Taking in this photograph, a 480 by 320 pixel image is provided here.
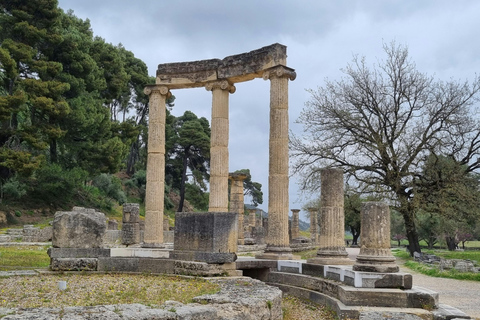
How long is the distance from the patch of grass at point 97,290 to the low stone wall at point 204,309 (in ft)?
1.36

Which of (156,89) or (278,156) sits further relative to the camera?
(156,89)

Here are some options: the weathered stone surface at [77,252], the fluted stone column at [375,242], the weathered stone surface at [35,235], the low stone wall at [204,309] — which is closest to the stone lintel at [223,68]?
the fluted stone column at [375,242]

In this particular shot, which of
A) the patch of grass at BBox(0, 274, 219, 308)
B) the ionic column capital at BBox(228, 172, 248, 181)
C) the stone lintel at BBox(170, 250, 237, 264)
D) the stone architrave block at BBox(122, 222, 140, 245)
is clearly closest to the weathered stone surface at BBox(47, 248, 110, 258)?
the patch of grass at BBox(0, 274, 219, 308)

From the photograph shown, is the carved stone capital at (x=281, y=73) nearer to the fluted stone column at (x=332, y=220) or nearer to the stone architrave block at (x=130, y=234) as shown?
the fluted stone column at (x=332, y=220)

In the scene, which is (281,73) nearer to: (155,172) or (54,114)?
(155,172)

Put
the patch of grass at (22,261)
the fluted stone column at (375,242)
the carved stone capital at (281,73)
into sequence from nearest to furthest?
1. the fluted stone column at (375,242)
2. the patch of grass at (22,261)
3. the carved stone capital at (281,73)

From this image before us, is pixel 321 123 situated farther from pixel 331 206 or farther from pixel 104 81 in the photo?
pixel 104 81

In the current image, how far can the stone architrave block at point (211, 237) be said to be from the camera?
10.6m

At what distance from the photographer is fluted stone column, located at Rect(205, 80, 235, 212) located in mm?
15844

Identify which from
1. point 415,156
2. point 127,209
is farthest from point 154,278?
point 415,156

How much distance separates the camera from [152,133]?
17188mm

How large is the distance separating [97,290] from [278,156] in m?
7.76

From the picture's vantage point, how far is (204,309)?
19.2 feet

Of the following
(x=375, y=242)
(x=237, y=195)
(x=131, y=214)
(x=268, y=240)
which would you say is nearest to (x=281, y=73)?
(x=268, y=240)
